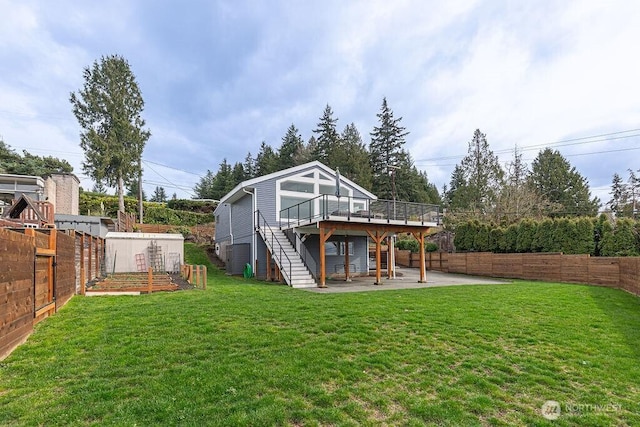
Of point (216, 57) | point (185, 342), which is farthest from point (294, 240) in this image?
point (185, 342)

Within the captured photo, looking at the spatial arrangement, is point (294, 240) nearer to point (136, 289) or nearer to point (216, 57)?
point (136, 289)

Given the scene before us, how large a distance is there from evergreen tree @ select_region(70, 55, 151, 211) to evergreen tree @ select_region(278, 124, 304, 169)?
66.4ft

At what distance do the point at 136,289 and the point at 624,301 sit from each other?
1451 centimetres

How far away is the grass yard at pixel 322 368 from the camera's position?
136 inches

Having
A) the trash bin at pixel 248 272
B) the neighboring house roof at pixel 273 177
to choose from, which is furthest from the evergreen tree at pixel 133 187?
the trash bin at pixel 248 272

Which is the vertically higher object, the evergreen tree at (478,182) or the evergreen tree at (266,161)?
the evergreen tree at (266,161)

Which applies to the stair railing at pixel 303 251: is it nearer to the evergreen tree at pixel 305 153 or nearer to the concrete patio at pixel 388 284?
the concrete patio at pixel 388 284

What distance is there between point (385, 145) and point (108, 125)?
28839mm

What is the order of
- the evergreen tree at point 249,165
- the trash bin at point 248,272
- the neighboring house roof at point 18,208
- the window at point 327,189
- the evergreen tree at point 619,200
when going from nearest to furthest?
the neighboring house roof at point 18,208, the trash bin at point 248,272, the window at point 327,189, the evergreen tree at point 619,200, the evergreen tree at point 249,165

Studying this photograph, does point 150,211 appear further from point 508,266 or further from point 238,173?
point 508,266

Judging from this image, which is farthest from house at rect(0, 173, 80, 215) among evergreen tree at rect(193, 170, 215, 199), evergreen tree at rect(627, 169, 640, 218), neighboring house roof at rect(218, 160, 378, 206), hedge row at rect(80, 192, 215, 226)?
evergreen tree at rect(627, 169, 640, 218)

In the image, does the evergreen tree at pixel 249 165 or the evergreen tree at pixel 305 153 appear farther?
the evergreen tree at pixel 249 165

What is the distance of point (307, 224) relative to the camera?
15.3 meters

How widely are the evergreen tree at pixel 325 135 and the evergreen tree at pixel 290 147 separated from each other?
3.31m
